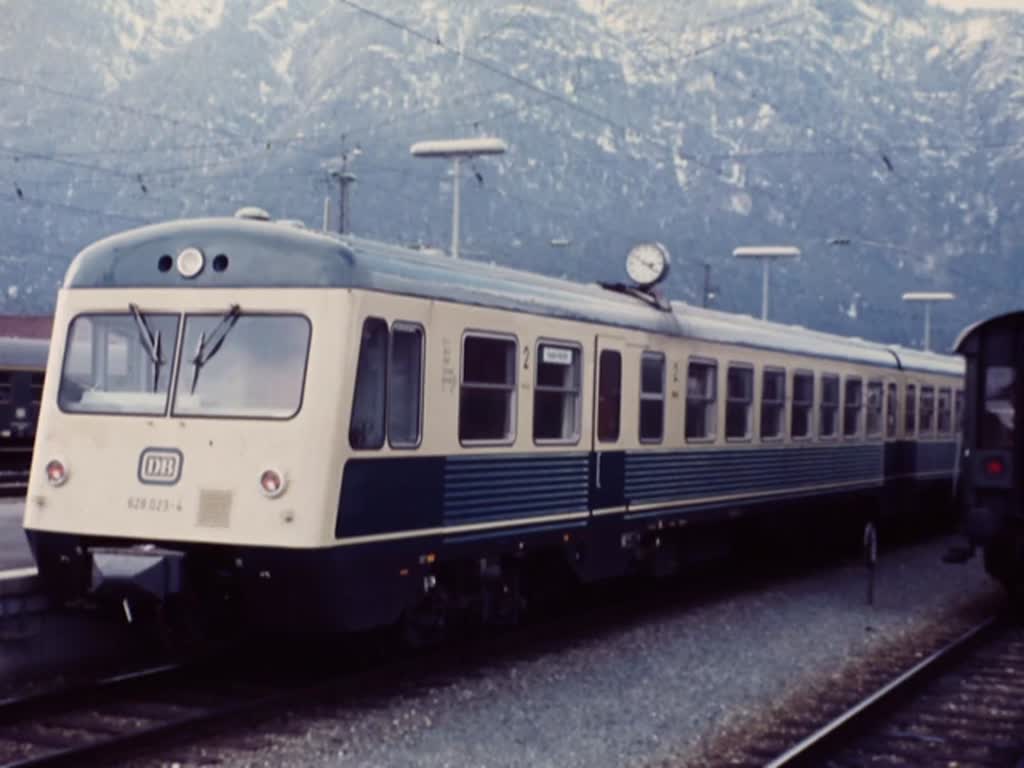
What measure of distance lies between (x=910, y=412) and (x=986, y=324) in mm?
8250

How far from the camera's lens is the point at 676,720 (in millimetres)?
9953

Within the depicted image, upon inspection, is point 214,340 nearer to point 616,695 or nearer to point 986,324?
point 616,695

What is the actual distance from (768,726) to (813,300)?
157603 mm

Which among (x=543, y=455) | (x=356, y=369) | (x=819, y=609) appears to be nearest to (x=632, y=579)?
(x=819, y=609)

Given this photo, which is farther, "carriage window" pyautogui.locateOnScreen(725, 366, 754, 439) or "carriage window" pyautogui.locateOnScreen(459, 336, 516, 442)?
"carriage window" pyautogui.locateOnScreen(725, 366, 754, 439)

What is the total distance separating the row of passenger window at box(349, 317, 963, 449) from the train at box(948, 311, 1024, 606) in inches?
98.7

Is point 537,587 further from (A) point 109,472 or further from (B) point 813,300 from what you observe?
(B) point 813,300

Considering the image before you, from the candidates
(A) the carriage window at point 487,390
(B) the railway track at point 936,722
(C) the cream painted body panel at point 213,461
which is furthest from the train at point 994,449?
(C) the cream painted body panel at point 213,461

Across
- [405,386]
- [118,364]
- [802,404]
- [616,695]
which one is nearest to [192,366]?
[118,364]

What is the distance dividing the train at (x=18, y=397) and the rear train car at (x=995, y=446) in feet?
82.3

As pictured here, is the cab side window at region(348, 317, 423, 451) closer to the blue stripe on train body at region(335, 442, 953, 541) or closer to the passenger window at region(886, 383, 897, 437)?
the blue stripe on train body at region(335, 442, 953, 541)

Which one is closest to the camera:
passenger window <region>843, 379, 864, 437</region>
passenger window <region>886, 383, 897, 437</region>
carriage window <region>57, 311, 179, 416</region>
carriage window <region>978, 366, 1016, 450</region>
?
carriage window <region>57, 311, 179, 416</region>

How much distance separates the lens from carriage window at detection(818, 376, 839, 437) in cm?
1905

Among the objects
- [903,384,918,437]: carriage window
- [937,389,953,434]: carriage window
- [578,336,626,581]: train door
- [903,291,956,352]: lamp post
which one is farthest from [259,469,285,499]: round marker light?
[903,291,956,352]: lamp post
